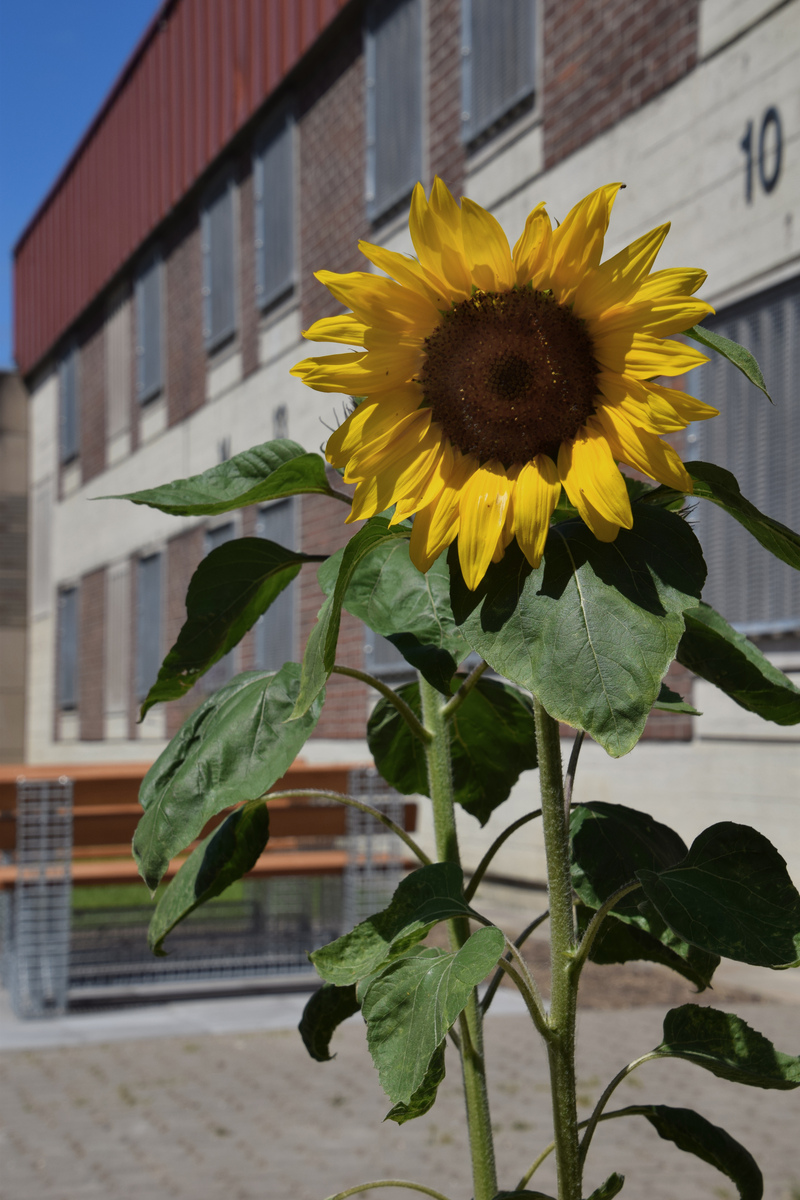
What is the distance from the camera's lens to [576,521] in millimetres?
1266

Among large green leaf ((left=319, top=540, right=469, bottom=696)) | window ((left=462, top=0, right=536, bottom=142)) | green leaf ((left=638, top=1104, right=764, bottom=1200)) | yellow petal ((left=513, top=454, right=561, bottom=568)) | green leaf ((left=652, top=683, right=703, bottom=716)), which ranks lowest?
green leaf ((left=638, top=1104, right=764, bottom=1200))

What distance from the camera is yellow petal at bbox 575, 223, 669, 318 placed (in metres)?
1.22

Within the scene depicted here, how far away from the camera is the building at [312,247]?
316 inches

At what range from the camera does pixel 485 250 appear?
1241 millimetres

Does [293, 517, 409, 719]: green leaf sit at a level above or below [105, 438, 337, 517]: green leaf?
below

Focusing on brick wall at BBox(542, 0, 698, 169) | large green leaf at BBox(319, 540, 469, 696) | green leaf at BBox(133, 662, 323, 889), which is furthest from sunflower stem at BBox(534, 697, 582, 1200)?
brick wall at BBox(542, 0, 698, 169)

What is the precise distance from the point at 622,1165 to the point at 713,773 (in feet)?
13.1

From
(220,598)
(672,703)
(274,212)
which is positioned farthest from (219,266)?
(672,703)

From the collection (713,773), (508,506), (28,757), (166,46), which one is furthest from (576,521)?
(28,757)

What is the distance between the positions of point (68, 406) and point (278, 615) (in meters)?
11.3

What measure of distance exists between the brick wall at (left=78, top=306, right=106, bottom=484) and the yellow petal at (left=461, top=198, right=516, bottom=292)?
20866 mm

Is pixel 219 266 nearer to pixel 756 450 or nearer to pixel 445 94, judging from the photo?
pixel 445 94

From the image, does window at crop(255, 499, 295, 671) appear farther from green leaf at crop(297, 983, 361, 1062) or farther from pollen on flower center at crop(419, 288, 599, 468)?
pollen on flower center at crop(419, 288, 599, 468)

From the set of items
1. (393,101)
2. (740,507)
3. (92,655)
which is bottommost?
(740,507)
